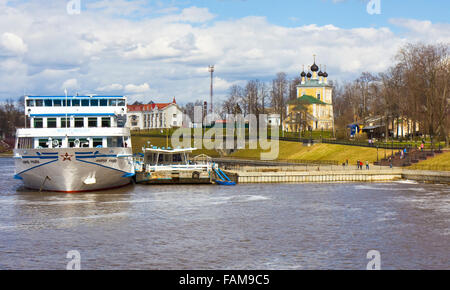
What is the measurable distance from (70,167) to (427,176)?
128 feet

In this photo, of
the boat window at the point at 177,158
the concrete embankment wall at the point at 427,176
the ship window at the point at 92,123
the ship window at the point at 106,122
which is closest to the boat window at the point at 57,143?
the ship window at the point at 92,123

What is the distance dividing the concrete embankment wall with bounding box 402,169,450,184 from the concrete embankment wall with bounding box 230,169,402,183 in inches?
49.2

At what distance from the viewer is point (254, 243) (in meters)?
34.6

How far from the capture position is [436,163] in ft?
254

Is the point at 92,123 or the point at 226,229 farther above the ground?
the point at 92,123

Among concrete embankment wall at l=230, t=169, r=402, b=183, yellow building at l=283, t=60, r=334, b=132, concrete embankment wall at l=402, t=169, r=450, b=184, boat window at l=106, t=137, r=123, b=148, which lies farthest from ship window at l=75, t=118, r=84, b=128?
yellow building at l=283, t=60, r=334, b=132

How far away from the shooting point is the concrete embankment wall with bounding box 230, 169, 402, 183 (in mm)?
69938

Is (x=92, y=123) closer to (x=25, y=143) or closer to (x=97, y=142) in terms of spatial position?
(x=97, y=142)

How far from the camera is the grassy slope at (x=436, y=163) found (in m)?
75.2

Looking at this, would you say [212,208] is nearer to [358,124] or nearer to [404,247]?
[404,247]

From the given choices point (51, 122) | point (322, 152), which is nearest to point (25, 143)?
point (51, 122)

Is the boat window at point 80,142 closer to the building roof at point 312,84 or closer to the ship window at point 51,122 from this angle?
the ship window at point 51,122

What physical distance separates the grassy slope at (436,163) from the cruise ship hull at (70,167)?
129 feet
